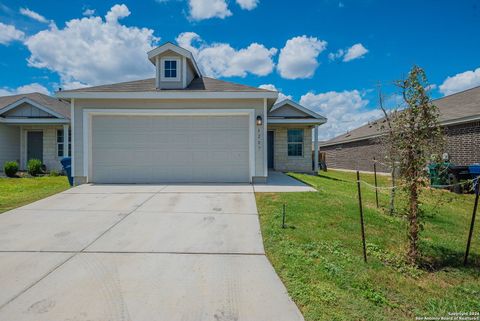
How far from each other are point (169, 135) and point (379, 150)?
666cm

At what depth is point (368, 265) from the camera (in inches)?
130

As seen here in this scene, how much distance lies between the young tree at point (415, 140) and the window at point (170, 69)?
8.61m

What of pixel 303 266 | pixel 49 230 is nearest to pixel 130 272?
pixel 303 266

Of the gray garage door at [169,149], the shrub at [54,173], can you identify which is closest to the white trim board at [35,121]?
the shrub at [54,173]

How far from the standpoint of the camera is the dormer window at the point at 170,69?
10.1m

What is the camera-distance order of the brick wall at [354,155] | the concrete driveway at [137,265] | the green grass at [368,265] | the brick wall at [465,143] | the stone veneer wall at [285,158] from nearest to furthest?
the concrete driveway at [137,265], the green grass at [368,265], the brick wall at [465,143], the stone veneer wall at [285,158], the brick wall at [354,155]

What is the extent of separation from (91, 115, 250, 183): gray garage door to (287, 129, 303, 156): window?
19.2 feet

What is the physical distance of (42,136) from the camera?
46.1ft

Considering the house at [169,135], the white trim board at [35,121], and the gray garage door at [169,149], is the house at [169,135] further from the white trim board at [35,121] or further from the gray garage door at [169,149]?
the white trim board at [35,121]

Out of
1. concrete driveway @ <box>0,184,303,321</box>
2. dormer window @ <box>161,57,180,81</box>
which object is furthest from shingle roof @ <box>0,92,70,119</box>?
concrete driveway @ <box>0,184,303,321</box>

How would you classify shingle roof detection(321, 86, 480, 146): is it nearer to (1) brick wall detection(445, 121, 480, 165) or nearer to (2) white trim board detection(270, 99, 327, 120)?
(1) brick wall detection(445, 121, 480, 165)

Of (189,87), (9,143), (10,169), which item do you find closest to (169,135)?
(189,87)

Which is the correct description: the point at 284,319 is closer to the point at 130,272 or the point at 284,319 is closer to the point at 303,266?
the point at 303,266

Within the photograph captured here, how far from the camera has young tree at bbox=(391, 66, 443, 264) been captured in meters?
3.33
